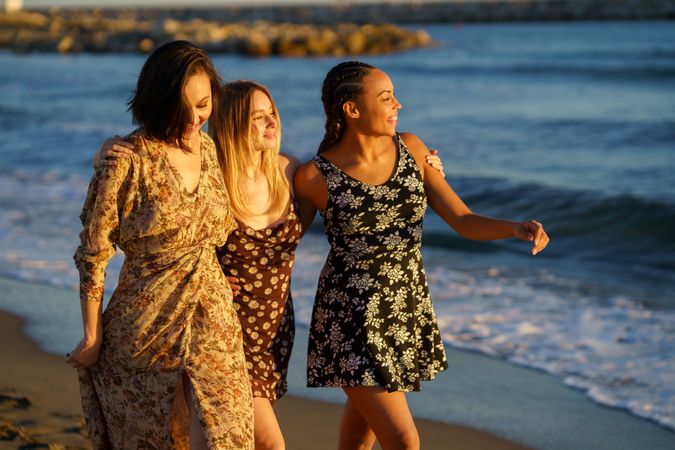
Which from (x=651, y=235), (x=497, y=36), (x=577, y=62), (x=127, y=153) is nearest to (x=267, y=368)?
(x=127, y=153)

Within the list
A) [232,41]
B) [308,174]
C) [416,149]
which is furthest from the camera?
[232,41]

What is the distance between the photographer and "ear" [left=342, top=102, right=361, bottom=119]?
3.45m

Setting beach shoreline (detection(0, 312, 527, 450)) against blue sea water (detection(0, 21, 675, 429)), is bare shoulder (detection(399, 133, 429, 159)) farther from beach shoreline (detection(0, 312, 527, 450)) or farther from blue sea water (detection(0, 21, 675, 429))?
blue sea water (detection(0, 21, 675, 429))

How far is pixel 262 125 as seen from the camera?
3.29m

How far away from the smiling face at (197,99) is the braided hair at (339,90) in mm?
578

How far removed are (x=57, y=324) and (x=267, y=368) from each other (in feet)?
10.5

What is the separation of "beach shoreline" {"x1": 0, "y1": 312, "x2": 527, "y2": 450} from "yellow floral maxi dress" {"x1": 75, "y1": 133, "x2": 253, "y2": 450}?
133 centimetres

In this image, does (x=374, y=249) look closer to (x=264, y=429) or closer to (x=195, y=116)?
(x=264, y=429)

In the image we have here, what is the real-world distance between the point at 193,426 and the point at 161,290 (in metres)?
0.40

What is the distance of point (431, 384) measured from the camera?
5.25 metres

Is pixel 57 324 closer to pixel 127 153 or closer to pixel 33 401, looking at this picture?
pixel 33 401

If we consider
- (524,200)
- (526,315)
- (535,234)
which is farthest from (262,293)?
(524,200)

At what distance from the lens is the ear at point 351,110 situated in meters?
3.45

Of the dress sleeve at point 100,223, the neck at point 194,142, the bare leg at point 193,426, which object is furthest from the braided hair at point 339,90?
the bare leg at point 193,426
